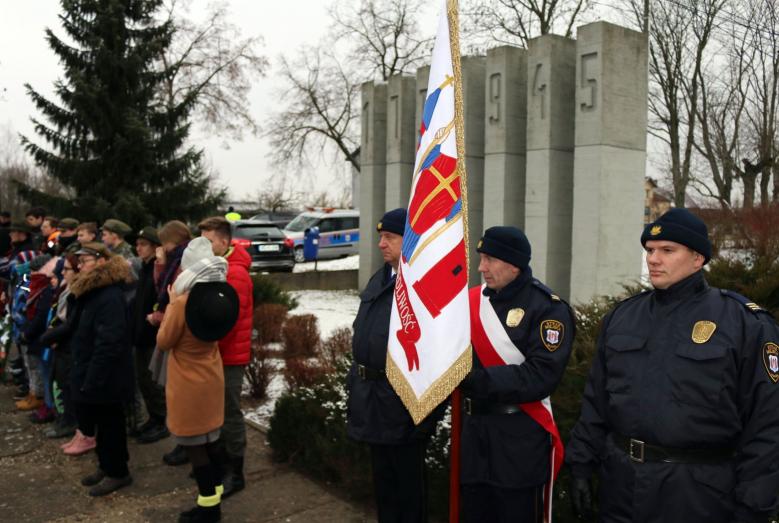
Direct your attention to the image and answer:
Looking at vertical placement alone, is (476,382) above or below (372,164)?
below

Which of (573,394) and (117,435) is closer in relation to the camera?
(573,394)

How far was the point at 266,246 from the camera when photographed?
19.2 meters

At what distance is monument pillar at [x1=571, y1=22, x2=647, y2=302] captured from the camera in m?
9.52

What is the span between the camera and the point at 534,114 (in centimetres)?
1025

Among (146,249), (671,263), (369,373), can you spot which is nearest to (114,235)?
(146,249)

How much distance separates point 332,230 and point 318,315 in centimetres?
1234

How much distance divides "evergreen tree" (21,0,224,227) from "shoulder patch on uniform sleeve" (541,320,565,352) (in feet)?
42.0

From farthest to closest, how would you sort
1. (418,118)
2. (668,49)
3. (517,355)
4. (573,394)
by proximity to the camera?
(668,49) < (418,118) < (573,394) < (517,355)

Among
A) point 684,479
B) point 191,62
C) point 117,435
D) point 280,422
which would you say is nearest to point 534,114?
point 280,422

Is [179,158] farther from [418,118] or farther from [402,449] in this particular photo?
[402,449]

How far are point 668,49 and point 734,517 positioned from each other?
860 inches

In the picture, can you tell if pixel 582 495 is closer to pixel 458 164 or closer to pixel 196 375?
pixel 458 164

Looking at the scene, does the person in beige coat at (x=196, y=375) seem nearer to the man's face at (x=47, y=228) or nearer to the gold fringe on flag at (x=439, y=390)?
the gold fringe on flag at (x=439, y=390)

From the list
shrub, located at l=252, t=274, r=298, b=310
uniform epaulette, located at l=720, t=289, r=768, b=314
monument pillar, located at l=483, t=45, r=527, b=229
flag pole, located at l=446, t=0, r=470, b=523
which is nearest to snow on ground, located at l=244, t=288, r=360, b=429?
shrub, located at l=252, t=274, r=298, b=310
